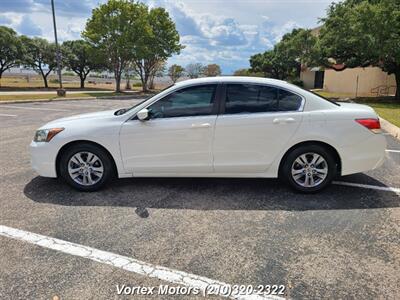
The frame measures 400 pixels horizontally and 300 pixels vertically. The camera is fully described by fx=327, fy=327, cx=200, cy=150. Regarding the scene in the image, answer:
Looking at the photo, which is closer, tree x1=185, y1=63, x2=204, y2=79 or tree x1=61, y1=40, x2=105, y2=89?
tree x1=61, y1=40, x2=105, y2=89

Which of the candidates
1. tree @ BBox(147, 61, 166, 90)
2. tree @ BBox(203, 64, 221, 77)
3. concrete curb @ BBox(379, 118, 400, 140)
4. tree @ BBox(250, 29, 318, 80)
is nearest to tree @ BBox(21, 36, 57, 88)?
tree @ BBox(147, 61, 166, 90)

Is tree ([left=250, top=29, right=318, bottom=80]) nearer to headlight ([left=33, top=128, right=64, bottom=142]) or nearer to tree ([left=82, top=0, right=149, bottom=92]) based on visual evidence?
tree ([left=82, top=0, right=149, bottom=92])

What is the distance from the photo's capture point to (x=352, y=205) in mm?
4184

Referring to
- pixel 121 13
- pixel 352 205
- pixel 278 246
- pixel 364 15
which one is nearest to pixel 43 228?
pixel 278 246

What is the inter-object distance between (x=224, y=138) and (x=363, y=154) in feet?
6.17

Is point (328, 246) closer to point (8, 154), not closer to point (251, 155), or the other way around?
point (251, 155)

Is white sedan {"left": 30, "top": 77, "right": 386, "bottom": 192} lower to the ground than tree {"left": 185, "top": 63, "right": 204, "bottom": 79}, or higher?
lower

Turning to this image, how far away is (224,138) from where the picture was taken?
4328mm

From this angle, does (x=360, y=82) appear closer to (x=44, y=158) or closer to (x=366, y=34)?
(x=366, y=34)

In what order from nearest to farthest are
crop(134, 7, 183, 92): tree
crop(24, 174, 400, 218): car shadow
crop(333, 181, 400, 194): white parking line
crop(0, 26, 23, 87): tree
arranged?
crop(24, 174, 400, 218): car shadow < crop(333, 181, 400, 194): white parking line < crop(134, 7, 183, 92): tree < crop(0, 26, 23, 87): tree

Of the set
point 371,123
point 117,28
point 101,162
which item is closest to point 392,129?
point 371,123

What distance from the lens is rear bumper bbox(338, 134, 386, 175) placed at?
14.2ft

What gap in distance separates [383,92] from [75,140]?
35166 millimetres

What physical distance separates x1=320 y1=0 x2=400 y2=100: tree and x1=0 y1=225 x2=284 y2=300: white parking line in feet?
66.6
